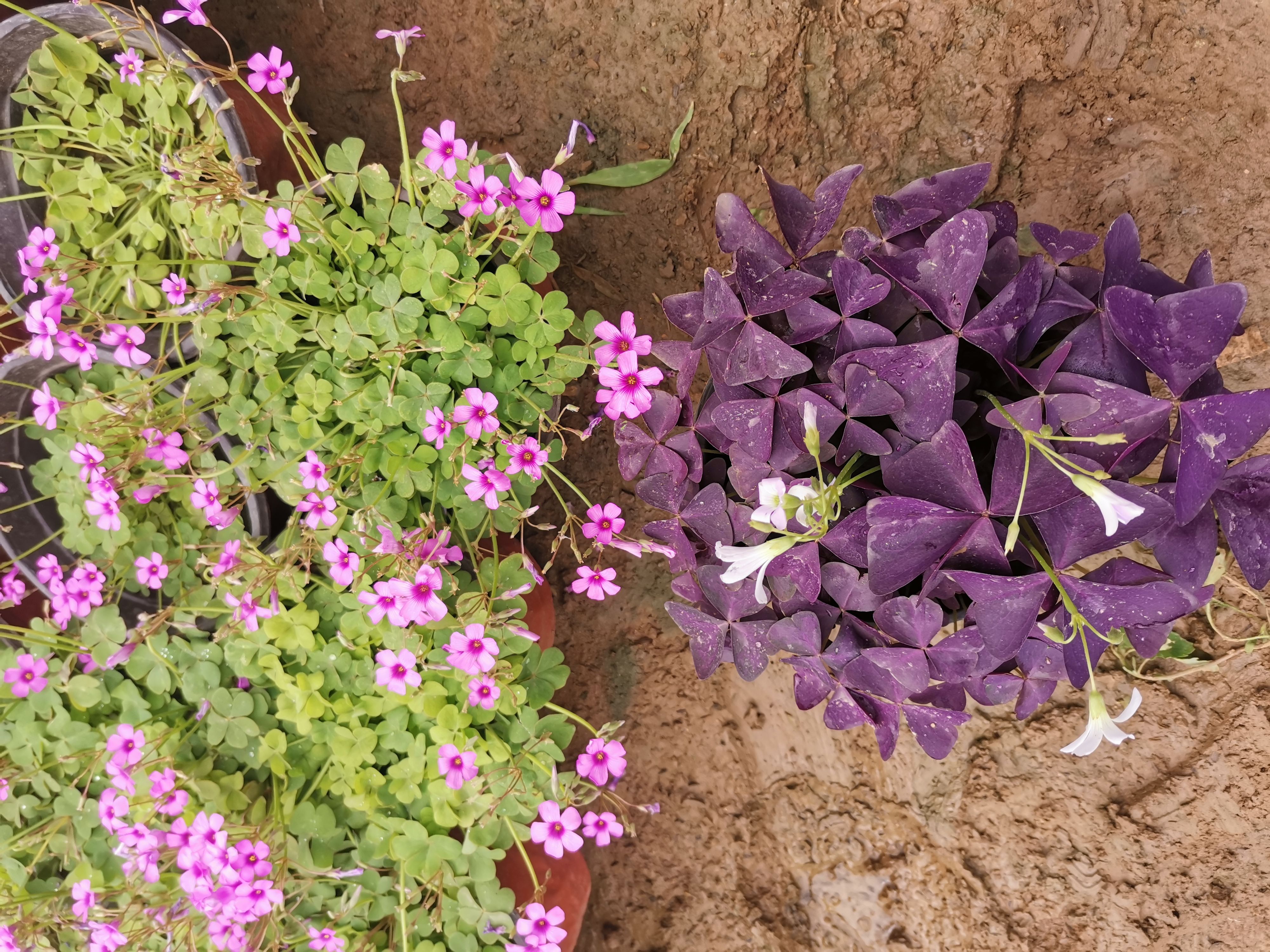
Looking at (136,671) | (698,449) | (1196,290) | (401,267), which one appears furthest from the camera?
(136,671)

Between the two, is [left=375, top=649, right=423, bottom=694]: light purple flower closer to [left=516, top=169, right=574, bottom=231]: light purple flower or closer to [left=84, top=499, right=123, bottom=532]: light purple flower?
[left=84, top=499, right=123, bottom=532]: light purple flower

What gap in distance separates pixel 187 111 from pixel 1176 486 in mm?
1636

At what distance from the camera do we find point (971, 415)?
1013 mm

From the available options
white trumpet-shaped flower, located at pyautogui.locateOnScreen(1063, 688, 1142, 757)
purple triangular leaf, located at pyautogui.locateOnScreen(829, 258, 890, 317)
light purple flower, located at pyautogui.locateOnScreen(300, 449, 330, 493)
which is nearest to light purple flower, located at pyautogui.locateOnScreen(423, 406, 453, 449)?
light purple flower, located at pyautogui.locateOnScreen(300, 449, 330, 493)

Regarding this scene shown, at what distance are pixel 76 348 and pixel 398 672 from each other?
0.72m

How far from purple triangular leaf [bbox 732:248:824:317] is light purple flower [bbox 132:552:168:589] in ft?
3.62

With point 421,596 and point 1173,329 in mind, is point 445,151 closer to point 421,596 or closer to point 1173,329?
point 421,596

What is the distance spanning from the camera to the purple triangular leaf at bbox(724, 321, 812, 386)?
99 centimetres

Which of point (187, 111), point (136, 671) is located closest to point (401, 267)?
point (187, 111)

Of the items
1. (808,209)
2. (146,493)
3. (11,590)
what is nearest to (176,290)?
(146,493)

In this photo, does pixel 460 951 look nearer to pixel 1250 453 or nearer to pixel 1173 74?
pixel 1250 453

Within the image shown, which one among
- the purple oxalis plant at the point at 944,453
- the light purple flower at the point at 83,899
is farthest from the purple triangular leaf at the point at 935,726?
the light purple flower at the point at 83,899

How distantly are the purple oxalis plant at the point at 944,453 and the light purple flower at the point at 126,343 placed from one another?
80 cm

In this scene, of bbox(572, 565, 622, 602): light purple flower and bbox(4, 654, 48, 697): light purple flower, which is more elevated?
bbox(572, 565, 622, 602): light purple flower
